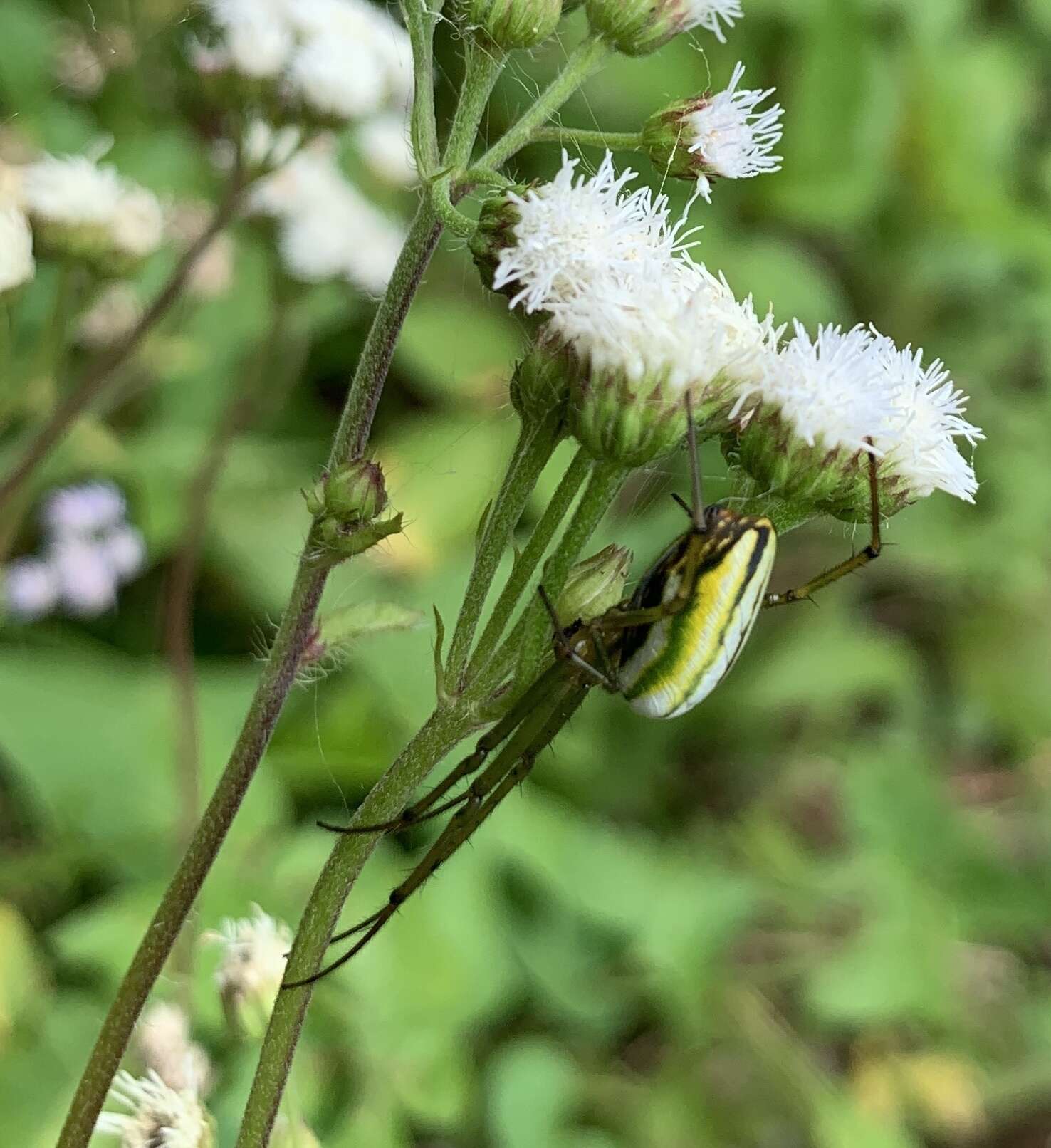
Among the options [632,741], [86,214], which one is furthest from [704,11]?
[632,741]

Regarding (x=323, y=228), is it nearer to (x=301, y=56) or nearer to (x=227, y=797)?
(x=301, y=56)

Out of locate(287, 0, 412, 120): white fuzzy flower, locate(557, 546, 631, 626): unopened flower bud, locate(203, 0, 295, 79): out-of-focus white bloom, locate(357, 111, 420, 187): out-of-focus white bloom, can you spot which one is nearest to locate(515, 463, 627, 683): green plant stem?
locate(557, 546, 631, 626): unopened flower bud

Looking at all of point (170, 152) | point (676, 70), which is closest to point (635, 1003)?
point (170, 152)

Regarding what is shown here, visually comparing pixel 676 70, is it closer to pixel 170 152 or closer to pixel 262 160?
pixel 170 152

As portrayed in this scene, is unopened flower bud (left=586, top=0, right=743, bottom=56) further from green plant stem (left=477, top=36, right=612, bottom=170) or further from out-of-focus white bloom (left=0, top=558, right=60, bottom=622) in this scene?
out-of-focus white bloom (left=0, top=558, right=60, bottom=622)

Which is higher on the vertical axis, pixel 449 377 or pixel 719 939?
pixel 449 377
